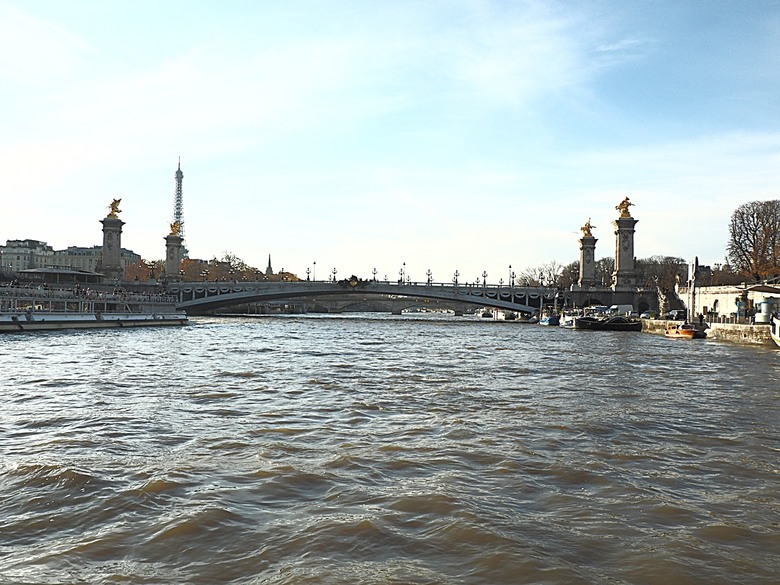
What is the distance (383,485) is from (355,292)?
6482cm

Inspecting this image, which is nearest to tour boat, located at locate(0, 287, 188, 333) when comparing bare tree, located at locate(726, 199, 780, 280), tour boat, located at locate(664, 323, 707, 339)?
tour boat, located at locate(664, 323, 707, 339)

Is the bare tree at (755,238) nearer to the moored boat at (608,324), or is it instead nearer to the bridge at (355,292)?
the moored boat at (608,324)

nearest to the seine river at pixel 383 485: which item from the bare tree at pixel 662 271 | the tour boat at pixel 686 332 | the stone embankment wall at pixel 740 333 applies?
the stone embankment wall at pixel 740 333

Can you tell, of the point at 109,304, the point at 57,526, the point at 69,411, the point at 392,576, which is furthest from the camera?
the point at 109,304

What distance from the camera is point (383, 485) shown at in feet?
21.5

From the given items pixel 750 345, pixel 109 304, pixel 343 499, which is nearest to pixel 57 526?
pixel 343 499

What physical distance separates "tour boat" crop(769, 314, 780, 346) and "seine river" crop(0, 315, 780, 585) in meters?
20.9

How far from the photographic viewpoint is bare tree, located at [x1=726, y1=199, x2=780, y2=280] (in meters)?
56.2

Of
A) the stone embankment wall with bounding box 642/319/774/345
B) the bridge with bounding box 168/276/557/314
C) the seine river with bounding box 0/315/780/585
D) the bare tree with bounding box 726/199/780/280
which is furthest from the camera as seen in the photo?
the bridge with bounding box 168/276/557/314

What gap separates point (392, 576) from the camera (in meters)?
4.39

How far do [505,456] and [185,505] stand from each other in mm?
3636

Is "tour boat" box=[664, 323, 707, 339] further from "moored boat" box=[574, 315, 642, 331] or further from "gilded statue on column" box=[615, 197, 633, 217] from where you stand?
"gilded statue on column" box=[615, 197, 633, 217]

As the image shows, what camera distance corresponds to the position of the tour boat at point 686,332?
41.4 meters

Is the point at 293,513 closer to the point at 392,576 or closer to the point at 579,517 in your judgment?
the point at 392,576
